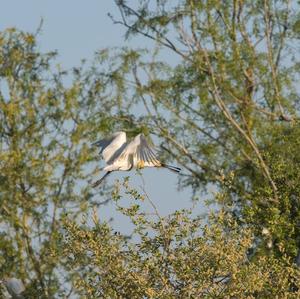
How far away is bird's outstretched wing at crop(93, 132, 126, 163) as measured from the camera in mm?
17266

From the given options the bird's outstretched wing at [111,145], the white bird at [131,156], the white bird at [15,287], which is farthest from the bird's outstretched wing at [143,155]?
the white bird at [15,287]

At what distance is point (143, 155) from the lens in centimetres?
1672

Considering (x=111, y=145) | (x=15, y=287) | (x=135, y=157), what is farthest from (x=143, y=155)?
(x=15, y=287)

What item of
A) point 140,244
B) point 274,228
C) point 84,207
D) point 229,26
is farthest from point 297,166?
point 140,244

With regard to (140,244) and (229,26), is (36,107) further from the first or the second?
(140,244)

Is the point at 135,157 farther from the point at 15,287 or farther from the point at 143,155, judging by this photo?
the point at 15,287

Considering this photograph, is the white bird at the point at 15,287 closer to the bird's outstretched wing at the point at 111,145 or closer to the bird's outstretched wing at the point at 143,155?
the bird's outstretched wing at the point at 111,145

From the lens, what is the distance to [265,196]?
77.6 ft

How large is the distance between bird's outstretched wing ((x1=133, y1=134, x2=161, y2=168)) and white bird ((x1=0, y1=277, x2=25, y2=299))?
163 inches

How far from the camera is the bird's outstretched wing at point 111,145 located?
17.3 m

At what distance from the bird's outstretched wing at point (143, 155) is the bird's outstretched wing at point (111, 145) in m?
0.59

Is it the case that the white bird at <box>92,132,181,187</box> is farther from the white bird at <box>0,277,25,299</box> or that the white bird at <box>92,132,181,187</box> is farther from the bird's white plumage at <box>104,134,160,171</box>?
the white bird at <box>0,277,25,299</box>

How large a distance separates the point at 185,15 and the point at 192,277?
1440cm

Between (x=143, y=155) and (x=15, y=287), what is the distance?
4.58 metres
